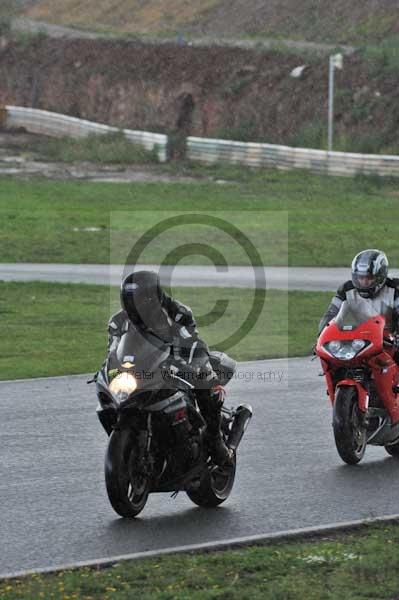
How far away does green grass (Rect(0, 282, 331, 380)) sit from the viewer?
15.0m

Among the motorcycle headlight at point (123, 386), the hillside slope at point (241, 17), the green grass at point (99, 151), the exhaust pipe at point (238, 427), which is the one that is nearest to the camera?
the motorcycle headlight at point (123, 386)

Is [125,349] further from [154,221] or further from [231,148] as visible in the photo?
[231,148]

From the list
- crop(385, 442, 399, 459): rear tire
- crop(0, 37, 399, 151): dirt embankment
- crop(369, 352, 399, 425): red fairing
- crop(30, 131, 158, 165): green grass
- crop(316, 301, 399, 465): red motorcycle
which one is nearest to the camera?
crop(316, 301, 399, 465): red motorcycle

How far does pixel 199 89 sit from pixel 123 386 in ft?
136

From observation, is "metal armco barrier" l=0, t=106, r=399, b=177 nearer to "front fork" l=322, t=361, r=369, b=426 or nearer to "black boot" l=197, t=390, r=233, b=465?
"front fork" l=322, t=361, r=369, b=426

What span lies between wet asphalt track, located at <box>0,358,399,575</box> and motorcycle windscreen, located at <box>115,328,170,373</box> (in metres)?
0.98

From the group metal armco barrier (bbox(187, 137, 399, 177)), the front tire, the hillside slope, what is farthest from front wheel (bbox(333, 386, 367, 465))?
the hillside slope

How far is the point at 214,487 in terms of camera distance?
27.3 feet

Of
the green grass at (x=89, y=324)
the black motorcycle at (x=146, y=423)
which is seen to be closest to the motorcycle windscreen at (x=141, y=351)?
the black motorcycle at (x=146, y=423)

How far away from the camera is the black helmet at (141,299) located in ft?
25.0

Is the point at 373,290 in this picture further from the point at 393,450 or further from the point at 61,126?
the point at 61,126

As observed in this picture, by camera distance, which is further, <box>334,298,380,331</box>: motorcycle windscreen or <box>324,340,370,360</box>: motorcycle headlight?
<box>334,298,380,331</box>: motorcycle windscreen

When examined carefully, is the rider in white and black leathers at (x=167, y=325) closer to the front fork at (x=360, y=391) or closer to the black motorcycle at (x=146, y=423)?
the black motorcycle at (x=146, y=423)

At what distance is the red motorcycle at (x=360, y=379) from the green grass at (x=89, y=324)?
4.87 m
